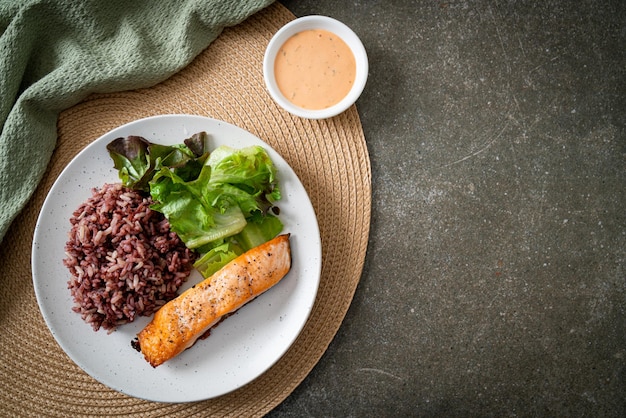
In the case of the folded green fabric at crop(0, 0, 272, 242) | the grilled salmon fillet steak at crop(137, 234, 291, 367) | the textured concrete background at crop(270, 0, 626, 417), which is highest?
the folded green fabric at crop(0, 0, 272, 242)

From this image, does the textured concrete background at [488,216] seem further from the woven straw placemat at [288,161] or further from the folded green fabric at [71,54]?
the folded green fabric at [71,54]

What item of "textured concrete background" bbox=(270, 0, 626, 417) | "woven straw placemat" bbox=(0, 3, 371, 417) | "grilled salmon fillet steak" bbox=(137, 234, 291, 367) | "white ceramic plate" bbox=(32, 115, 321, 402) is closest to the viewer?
"grilled salmon fillet steak" bbox=(137, 234, 291, 367)

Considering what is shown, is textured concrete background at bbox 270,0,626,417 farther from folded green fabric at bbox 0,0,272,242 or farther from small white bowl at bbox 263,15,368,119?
folded green fabric at bbox 0,0,272,242

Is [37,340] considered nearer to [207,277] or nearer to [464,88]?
[207,277]

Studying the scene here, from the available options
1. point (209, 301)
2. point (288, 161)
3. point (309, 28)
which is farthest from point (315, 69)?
point (209, 301)

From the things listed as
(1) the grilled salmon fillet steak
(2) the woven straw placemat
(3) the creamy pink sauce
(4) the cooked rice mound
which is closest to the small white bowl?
(3) the creamy pink sauce

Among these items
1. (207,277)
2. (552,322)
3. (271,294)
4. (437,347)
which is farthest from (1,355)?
(552,322)
